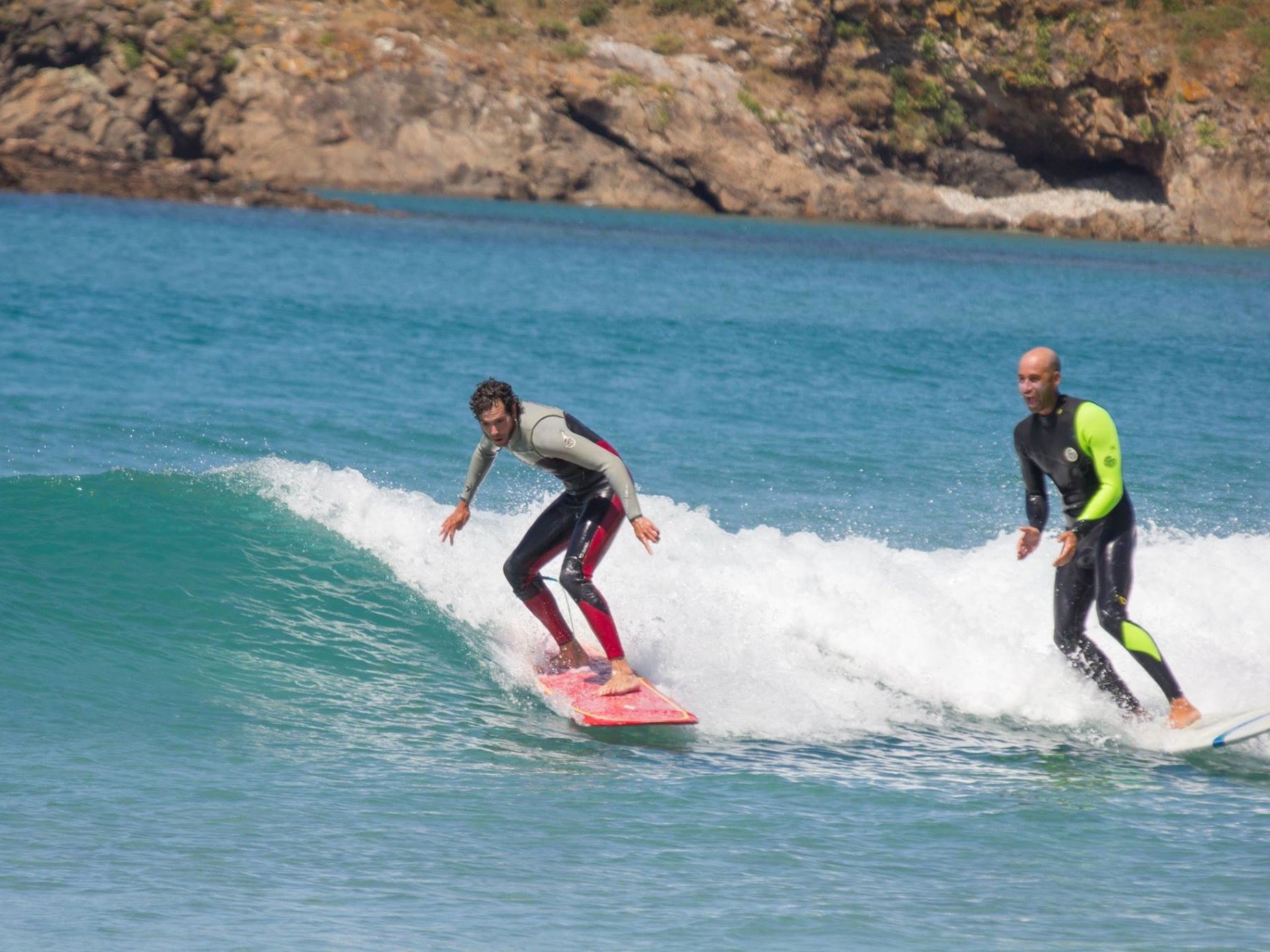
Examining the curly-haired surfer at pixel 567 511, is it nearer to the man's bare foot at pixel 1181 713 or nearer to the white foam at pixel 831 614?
the white foam at pixel 831 614

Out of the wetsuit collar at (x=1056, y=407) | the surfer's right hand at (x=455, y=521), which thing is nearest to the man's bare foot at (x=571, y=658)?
the surfer's right hand at (x=455, y=521)

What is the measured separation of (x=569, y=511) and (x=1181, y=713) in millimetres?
3157

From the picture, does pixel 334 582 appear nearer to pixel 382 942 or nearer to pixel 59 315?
pixel 382 942

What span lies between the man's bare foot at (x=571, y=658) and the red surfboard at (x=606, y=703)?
0.10 metres

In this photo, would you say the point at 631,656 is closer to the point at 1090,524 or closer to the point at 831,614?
the point at 831,614

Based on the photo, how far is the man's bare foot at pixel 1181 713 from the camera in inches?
273

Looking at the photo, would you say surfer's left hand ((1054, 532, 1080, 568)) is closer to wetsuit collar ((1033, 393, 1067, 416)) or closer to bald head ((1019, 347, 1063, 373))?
wetsuit collar ((1033, 393, 1067, 416))

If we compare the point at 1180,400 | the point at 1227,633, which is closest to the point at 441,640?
the point at 1227,633

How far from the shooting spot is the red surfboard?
22.7ft

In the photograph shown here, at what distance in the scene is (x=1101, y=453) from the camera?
6.85 meters

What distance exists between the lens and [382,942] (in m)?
4.76

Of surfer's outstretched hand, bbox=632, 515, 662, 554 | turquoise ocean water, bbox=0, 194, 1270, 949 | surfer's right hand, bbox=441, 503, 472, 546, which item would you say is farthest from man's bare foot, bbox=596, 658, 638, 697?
surfer's right hand, bbox=441, 503, 472, 546

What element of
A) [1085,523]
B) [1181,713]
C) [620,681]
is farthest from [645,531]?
[1181,713]

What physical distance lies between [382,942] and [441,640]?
398cm
